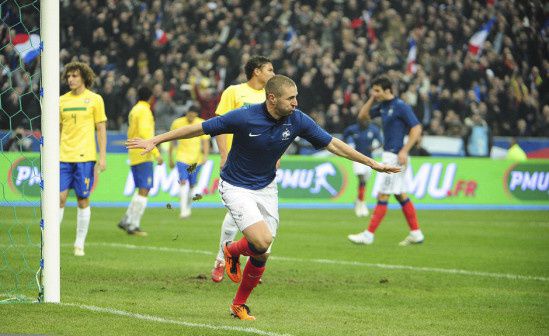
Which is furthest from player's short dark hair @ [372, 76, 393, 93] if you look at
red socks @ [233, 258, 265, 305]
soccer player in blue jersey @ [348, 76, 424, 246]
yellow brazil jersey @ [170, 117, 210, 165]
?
red socks @ [233, 258, 265, 305]

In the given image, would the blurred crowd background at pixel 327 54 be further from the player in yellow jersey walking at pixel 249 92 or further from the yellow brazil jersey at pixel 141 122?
the player in yellow jersey walking at pixel 249 92

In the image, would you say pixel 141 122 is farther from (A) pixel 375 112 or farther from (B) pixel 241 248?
(B) pixel 241 248

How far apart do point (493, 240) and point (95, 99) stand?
23.6ft

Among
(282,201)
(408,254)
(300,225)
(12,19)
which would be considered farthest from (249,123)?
(12,19)

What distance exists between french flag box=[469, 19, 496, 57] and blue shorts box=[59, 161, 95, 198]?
19831 millimetres

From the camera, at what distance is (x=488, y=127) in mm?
27031

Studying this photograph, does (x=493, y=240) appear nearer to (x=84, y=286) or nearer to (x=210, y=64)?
(x=84, y=286)

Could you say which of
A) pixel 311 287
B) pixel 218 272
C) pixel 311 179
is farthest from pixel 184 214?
pixel 311 287

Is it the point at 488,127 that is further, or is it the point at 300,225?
the point at 488,127

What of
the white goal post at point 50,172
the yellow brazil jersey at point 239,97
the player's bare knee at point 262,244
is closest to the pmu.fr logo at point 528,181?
the yellow brazil jersey at point 239,97

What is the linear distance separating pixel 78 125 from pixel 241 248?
15.8ft

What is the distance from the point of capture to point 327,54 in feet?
90.6

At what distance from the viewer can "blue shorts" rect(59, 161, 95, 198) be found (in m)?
11.9

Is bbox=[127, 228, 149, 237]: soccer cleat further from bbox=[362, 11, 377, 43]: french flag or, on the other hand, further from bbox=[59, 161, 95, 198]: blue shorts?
bbox=[362, 11, 377, 43]: french flag
